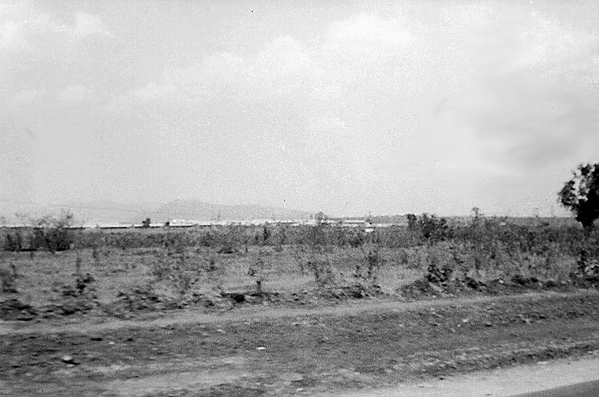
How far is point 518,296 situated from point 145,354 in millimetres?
10587

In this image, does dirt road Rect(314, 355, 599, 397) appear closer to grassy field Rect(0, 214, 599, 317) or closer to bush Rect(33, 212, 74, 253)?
grassy field Rect(0, 214, 599, 317)

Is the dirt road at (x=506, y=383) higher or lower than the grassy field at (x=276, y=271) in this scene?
lower

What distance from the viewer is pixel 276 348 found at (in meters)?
9.80

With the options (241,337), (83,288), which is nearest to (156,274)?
(83,288)

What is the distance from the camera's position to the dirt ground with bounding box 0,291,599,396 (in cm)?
786

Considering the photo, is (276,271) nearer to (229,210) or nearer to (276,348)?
(276,348)

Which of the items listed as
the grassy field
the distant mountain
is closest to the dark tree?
the grassy field

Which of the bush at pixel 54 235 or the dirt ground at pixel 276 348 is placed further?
the bush at pixel 54 235

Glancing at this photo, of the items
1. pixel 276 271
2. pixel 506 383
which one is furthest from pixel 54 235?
pixel 506 383

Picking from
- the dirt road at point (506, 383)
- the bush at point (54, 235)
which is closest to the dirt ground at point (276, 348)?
the dirt road at point (506, 383)

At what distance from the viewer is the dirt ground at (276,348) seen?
25.8 feet

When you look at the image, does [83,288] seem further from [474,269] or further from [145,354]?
[474,269]

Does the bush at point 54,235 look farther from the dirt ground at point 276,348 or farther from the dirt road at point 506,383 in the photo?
the dirt road at point 506,383

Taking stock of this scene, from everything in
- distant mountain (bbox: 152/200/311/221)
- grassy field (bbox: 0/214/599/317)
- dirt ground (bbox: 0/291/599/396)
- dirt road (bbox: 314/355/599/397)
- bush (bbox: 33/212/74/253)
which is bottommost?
dirt road (bbox: 314/355/599/397)
